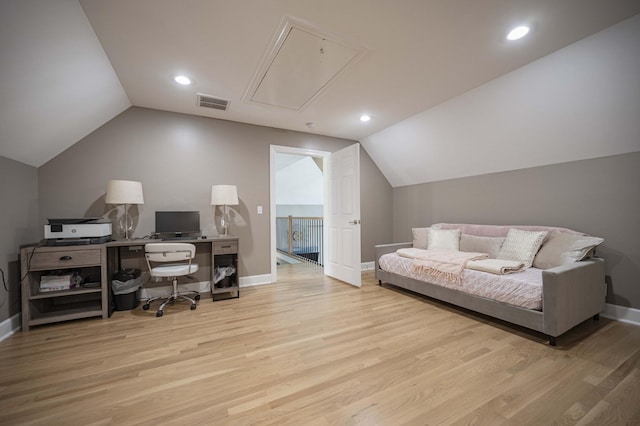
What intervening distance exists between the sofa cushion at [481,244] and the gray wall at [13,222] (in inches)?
205

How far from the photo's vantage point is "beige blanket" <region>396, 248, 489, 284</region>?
2.88 meters

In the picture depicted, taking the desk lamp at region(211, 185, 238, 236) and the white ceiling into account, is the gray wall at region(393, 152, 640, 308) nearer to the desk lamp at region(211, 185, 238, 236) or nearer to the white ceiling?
the white ceiling

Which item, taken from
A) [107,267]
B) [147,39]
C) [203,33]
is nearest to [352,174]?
[203,33]

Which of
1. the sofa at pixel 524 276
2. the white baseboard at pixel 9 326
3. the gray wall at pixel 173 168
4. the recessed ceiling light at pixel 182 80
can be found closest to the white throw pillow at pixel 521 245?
A: the sofa at pixel 524 276

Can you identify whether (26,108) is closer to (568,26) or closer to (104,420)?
(104,420)

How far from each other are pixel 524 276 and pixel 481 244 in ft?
3.35

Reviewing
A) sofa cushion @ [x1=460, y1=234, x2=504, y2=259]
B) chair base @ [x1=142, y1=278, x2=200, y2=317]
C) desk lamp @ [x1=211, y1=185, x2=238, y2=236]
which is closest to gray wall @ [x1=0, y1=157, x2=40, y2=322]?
chair base @ [x1=142, y1=278, x2=200, y2=317]

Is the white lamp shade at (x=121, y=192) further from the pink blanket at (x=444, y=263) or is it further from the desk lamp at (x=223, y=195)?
the pink blanket at (x=444, y=263)

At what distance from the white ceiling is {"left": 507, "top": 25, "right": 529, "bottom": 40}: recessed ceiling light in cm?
7

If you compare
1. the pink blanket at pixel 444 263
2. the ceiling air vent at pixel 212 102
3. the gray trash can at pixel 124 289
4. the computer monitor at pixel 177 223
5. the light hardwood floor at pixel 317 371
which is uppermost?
the ceiling air vent at pixel 212 102

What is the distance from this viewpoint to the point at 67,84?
227 cm

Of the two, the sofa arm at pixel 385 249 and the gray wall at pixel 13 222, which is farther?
the sofa arm at pixel 385 249

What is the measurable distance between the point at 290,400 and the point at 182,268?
81.9 inches

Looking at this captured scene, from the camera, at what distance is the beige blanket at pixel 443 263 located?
288 cm
